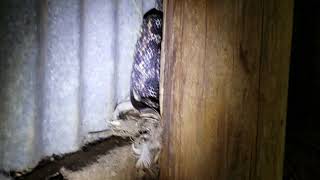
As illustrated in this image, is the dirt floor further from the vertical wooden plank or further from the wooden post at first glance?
the vertical wooden plank

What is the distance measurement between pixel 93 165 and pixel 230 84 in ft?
2.60

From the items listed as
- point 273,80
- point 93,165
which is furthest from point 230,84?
point 93,165

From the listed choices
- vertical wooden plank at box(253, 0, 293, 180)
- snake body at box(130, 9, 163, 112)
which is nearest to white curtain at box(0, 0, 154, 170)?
snake body at box(130, 9, 163, 112)

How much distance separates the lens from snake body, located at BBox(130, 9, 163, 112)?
1.94 m

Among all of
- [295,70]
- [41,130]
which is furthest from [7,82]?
[295,70]

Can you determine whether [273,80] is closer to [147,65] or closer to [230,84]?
[230,84]

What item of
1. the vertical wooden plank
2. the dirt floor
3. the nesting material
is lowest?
the dirt floor

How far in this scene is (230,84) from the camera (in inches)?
58.9

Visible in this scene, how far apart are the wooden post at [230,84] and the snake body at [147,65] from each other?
0.90 ft

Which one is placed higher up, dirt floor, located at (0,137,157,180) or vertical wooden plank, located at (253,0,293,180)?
vertical wooden plank, located at (253,0,293,180)

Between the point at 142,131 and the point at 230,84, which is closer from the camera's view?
the point at 230,84

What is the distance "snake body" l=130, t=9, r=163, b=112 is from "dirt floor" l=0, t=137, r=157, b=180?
259 mm

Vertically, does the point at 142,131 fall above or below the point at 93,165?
above

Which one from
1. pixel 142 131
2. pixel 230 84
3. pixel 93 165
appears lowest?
pixel 93 165
